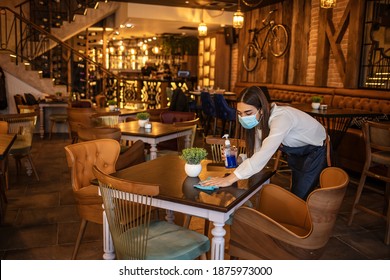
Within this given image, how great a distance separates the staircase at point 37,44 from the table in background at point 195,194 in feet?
26.4

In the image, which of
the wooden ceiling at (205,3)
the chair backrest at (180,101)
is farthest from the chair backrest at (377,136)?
the wooden ceiling at (205,3)

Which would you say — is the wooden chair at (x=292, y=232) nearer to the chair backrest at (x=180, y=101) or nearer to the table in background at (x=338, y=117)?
the table in background at (x=338, y=117)

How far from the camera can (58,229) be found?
12.5ft

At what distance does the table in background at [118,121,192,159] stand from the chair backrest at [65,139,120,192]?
1.10 m

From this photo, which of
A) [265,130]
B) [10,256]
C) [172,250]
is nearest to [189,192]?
[172,250]

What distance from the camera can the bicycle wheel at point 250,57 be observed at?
35.7 ft

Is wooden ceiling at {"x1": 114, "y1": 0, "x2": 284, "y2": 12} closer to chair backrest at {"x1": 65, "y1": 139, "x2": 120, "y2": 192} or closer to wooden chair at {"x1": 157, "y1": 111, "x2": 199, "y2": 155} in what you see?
wooden chair at {"x1": 157, "y1": 111, "x2": 199, "y2": 155}

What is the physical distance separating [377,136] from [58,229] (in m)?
3.20

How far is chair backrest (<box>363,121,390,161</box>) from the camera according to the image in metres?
3.82

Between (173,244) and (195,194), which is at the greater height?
(195,194)

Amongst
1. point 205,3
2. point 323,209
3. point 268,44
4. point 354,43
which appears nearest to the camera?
point 323,209

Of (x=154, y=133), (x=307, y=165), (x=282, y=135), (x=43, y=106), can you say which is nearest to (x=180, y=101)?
(x=154, y=133)

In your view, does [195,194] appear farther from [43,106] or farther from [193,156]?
[43,106]

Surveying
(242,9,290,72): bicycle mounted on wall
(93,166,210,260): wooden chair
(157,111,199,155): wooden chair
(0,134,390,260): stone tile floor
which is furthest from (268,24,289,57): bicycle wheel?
(93,166,210,260): wooden chair
